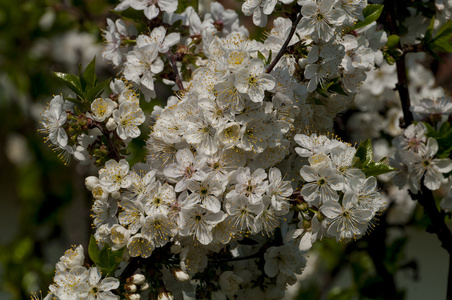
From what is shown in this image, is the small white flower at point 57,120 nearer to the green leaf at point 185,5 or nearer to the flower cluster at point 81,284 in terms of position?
the flower cluster at point 81,284

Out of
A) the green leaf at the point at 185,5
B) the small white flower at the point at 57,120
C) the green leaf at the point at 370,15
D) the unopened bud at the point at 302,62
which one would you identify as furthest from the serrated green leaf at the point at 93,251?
the green leaf at the point at 370,15

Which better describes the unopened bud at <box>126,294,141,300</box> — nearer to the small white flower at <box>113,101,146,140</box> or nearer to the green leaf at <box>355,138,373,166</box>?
the small white flower at <box>113,101,146,140</box>

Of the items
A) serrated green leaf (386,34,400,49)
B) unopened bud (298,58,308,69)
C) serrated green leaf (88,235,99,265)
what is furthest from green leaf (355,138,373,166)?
serrated green leaf (88,235,99,265)

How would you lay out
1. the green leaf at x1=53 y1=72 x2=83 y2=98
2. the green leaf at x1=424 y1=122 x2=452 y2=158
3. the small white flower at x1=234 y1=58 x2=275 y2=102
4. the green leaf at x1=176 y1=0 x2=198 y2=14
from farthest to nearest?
1. the green leaf at x1=176 y1=0 x2=198 y2=14
2. the green leaf at x1=424 y1=122 x2=452 y2=158
3. the green leaf at x1=53 y1=72 x2=83 y2=98
4. the small white flower at x1=234 y1=58 x2=275 y2=102

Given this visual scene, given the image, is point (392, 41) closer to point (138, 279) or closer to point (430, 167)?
point (430, 167)

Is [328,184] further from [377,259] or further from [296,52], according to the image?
[377,259]

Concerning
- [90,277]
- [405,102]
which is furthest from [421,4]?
[90,277]
